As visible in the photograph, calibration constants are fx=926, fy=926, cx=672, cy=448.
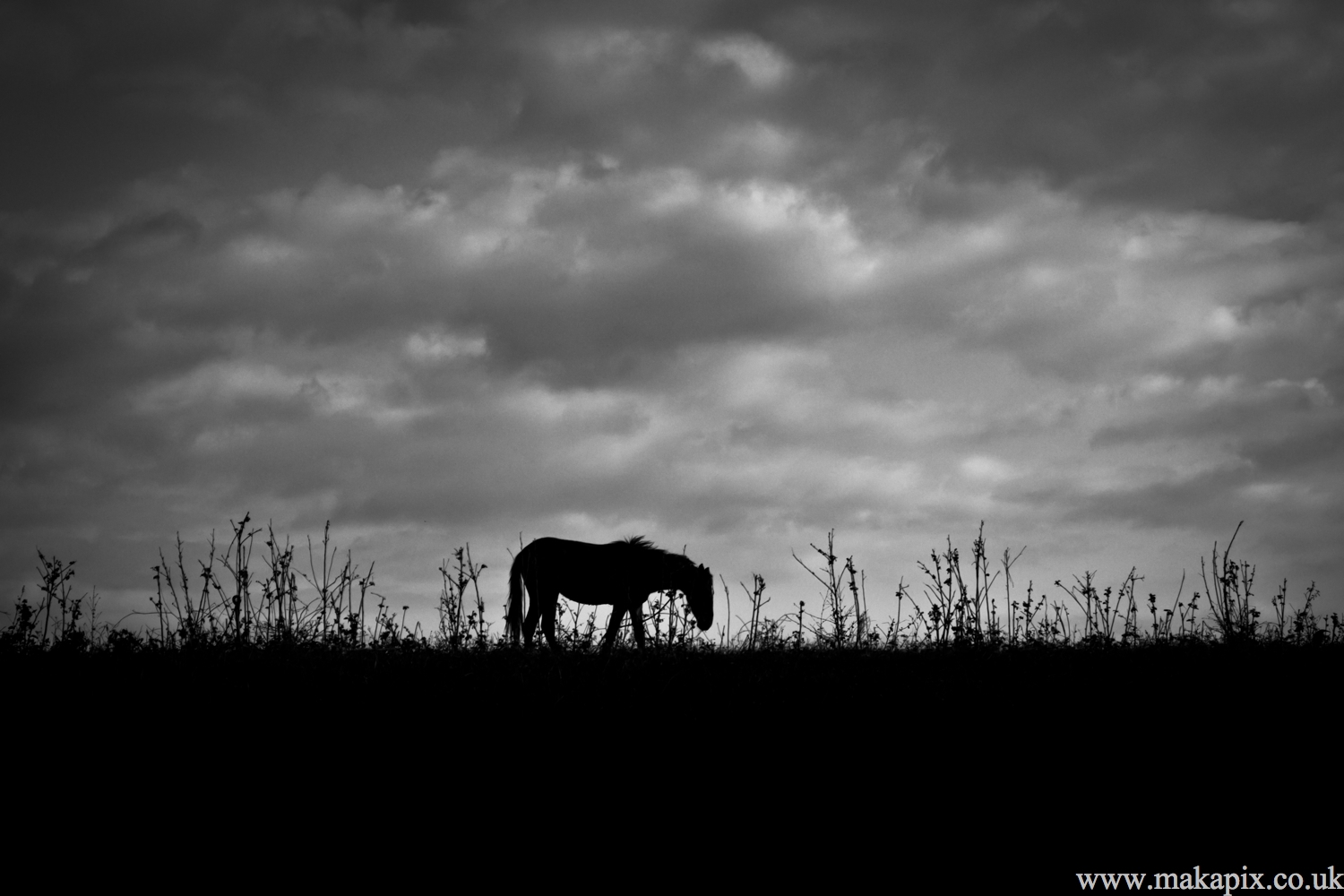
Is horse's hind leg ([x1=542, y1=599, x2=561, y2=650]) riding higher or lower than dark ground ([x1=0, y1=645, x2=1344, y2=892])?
higher

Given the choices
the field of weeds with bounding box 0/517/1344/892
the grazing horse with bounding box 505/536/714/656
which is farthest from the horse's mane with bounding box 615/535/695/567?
the field of weeds with bounding box 0/517/1344/892

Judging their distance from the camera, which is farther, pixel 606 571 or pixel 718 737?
pixel 606 571

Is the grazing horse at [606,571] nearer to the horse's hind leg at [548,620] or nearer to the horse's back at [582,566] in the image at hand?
the horse's back at [582,566]

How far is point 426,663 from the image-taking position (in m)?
7.93

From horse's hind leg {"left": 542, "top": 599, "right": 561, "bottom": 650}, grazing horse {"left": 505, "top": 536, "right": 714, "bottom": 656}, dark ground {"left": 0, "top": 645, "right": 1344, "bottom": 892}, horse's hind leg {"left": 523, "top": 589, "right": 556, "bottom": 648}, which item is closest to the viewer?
dark ground {"left": 0, "top": 645, "right": 1344, "bottom": 892}

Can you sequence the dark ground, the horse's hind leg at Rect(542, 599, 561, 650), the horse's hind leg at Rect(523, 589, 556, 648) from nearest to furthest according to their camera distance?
1. the dark ground
2. the horse's hind leg at Rect(542, 599, 561, 650)
3. the horse's hind leg at Rect(523, 589, 556, 648)

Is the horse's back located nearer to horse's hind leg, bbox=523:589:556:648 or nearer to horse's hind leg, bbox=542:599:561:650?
horse's hind leg, bbox=523:589:556:648

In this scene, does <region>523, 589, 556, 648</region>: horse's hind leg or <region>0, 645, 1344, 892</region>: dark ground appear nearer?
<region>0, 645, 1344, 892</region>: dark ground

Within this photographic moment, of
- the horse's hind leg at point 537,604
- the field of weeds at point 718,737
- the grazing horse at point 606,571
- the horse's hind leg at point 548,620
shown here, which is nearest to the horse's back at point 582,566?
the grazing horse at point 606,571

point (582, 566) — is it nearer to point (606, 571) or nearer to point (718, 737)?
point (606, 571)

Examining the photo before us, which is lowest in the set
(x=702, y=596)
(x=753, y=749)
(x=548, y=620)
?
(x=753, y=749)

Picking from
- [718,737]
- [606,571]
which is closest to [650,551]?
[606,571]

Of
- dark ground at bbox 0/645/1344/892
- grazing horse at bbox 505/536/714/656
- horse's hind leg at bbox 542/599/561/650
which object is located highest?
grazing horse at bbox 505/536/714/656

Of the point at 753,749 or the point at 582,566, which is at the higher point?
the point at 582,566
